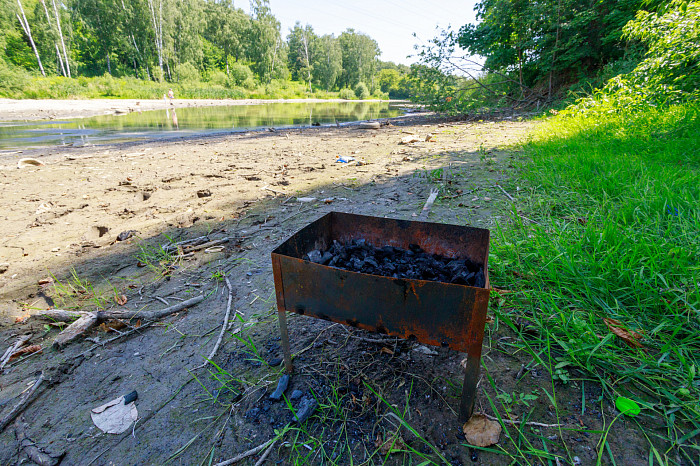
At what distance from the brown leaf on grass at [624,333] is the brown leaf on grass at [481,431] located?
0.89 metres

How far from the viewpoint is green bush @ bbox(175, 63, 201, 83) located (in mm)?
42906

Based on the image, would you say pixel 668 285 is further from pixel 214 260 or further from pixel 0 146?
pixel 0 146

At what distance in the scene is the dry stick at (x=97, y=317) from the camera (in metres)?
2.13

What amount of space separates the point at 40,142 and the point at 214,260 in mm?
12151

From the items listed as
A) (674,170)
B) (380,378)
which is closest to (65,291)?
(380,378)

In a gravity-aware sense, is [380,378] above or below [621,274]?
below

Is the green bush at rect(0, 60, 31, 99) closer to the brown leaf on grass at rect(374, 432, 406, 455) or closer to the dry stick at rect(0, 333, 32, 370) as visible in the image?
the dry stick at rect(0, 333, 32, 370)

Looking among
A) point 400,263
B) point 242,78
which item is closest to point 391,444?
point 400,263

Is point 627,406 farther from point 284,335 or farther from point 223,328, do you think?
point 223,328

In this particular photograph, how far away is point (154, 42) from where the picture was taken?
145 ft

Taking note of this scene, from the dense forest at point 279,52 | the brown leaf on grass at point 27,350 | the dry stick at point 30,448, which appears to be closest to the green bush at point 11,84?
the dense forest at point 279,52

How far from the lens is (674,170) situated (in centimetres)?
347

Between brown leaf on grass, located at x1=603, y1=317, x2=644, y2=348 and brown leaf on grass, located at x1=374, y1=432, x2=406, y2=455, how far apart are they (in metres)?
1.31

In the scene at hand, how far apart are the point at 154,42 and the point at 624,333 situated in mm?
58853
